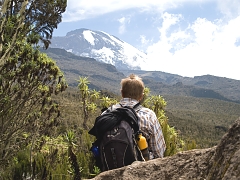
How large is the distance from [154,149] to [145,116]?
440mm

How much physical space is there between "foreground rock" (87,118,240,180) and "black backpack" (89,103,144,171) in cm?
64

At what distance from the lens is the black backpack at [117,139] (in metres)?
3.05

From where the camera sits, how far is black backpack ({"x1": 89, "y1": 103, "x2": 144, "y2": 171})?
3053 mm

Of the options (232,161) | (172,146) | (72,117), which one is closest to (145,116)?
(172,146)

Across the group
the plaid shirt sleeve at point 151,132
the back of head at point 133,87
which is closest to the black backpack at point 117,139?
the plaid shirt sleeve at point 151,132

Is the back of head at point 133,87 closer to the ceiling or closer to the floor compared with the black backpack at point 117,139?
closer to the ceiling

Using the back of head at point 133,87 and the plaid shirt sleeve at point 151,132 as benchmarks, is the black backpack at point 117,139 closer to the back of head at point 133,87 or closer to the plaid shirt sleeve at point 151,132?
the plaid shirt sleeve at point 151,132

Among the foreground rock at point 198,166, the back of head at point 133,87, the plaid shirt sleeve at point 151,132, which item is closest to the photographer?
the foreground rock at point 198,166

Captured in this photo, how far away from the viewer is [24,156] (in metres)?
4.21

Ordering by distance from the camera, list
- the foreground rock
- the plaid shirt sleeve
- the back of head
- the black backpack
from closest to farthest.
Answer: the foreground rock < the black backpack < the plaid shirt sleeve < the back of head

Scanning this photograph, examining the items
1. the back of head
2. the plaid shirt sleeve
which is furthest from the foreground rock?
the back of head

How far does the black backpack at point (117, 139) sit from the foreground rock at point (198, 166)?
64cm

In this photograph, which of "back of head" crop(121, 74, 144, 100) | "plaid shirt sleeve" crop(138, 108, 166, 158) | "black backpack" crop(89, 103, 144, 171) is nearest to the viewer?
"black backpack" crop(89, 103, 144, 171)

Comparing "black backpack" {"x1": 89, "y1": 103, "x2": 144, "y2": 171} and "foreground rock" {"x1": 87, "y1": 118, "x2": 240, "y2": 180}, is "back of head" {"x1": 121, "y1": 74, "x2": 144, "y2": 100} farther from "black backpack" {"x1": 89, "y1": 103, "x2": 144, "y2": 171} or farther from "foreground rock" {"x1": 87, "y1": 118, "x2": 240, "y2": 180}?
"foreground rock" {"x1": 87, "y1": 118, "x2": 240, "y2": 180}
